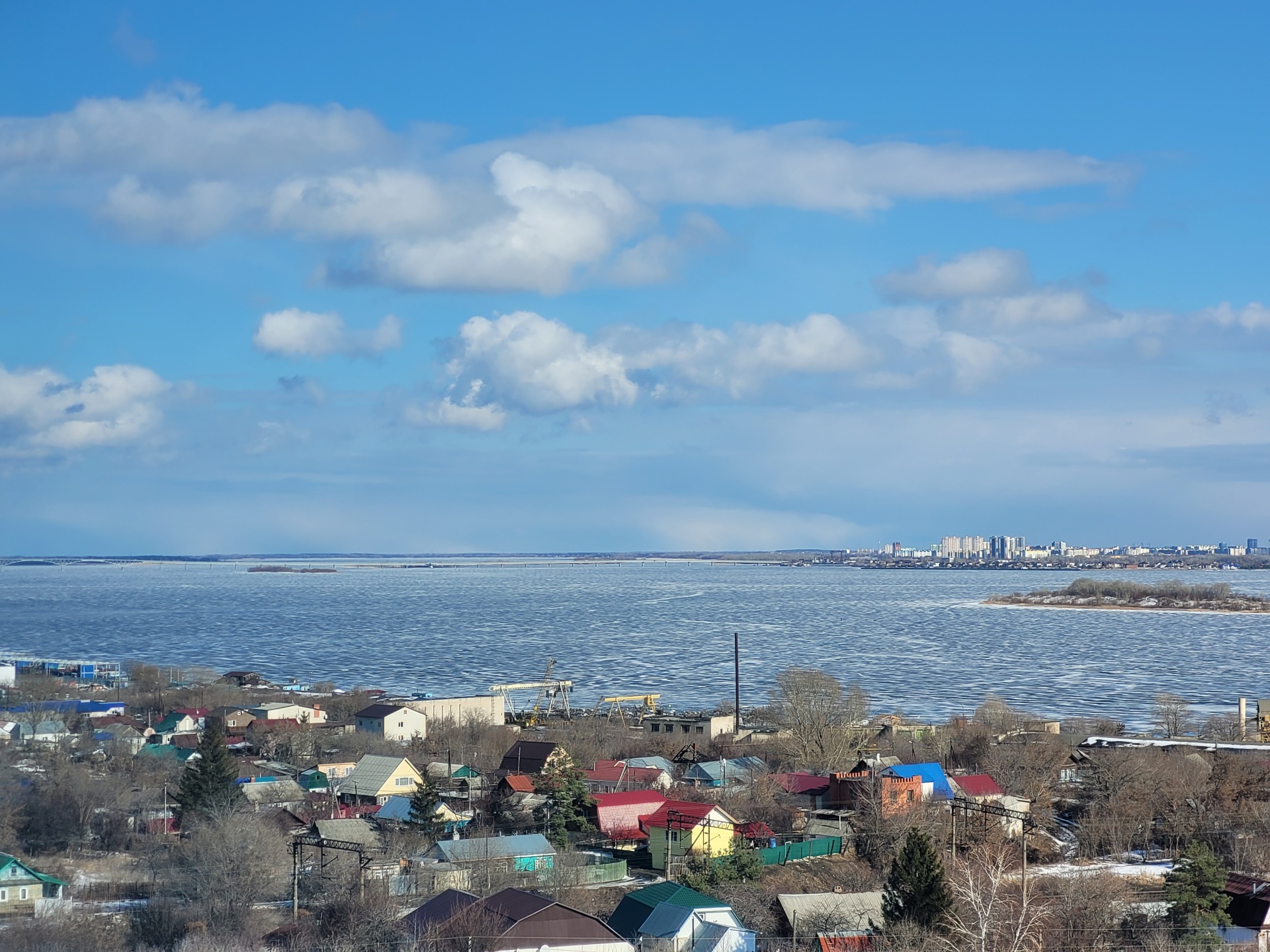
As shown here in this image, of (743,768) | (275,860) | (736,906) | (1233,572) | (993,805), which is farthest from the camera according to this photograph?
(1233,572)

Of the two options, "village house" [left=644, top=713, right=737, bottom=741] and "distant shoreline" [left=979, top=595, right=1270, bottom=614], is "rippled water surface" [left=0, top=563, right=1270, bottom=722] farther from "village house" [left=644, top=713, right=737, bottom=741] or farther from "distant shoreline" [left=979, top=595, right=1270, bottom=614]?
"village house" [left=644, top=713, right=737, bottom=741]

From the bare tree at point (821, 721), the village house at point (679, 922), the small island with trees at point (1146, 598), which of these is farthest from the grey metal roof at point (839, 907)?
the small island with trees at point (1146, 598)

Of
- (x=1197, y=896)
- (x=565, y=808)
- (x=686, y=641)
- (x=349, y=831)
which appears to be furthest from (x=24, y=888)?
(x=686, y=641)

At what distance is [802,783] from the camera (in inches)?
899

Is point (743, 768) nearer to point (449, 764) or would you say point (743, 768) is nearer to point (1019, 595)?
point (449, 764)

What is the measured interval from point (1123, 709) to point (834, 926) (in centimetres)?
2419

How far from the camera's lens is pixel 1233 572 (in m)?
181

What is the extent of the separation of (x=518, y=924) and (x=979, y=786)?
11736mm

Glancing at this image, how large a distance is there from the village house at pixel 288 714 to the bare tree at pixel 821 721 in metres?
12.6

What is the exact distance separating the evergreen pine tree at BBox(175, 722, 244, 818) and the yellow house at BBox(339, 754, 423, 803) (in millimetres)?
2599

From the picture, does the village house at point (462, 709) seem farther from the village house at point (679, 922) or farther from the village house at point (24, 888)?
the village house at point (679, 922)

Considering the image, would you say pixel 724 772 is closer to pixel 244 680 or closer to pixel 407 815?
pixel 407 815

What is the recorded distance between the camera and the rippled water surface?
42.3 m

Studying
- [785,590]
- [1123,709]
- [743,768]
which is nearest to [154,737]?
[743,768]
